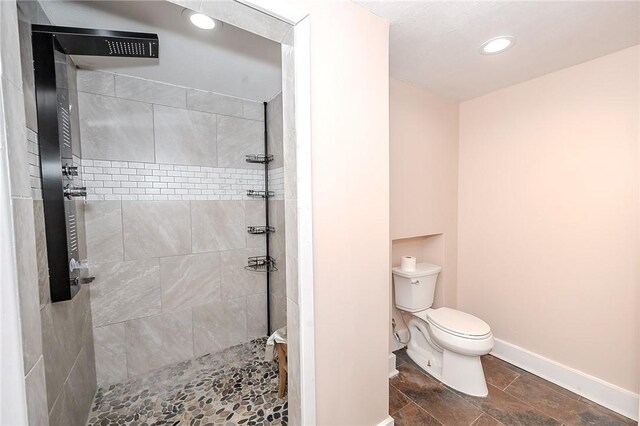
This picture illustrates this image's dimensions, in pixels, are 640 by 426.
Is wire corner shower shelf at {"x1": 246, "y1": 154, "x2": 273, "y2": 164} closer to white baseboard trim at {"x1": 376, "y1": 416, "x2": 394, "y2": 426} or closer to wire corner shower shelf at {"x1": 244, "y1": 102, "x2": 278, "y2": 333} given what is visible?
wire corner shower shelf at {"x1": 244, "y1": 102, "x2": 278, "y2": 333}

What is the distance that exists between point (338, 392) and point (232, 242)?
1.52 metres

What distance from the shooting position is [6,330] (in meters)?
0.58

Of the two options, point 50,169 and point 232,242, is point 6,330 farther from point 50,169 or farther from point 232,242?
point 232,242

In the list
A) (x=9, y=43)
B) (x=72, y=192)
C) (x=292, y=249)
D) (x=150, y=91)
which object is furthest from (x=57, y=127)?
(x=292, y=249)

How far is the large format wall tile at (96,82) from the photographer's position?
171cm

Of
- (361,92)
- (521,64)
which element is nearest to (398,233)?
(361,92)

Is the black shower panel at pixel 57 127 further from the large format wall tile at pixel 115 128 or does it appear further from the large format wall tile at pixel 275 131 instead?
the large format wall tile at pixel 275 131

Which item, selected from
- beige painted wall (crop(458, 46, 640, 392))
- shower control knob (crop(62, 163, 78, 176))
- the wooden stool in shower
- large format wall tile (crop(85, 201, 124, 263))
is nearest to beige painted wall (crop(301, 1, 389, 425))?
the wooden stool in shower

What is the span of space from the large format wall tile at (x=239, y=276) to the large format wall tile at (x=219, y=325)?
0.08 meters

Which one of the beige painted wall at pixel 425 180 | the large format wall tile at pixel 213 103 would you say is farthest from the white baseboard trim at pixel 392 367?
the large format wall tile at pixel 213 103

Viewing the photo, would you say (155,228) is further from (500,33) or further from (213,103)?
(500,33)

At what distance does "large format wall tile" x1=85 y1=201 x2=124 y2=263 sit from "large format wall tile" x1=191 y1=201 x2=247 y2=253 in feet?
1.61

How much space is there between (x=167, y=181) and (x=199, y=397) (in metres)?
1.59

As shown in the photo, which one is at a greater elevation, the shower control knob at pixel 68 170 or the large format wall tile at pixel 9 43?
the large format wall tile at pixel 9 43
